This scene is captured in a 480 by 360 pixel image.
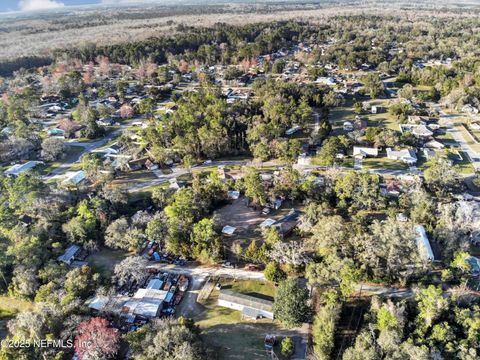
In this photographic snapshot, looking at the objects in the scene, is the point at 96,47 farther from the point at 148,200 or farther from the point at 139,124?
the point at 148,200

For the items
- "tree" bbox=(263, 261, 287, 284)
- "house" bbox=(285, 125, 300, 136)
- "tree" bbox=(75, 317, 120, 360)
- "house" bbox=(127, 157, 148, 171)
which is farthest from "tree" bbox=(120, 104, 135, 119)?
"tree" bbox=(75, 317, 120, 360)

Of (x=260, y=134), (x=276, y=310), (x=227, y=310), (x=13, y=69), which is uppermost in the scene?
(x=13, y=69)

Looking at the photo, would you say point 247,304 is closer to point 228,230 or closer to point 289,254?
point 289,254

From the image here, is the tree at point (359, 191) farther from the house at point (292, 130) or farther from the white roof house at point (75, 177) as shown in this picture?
the white roof house at point (75, 177)

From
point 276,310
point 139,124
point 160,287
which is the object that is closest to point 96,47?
point 139,124

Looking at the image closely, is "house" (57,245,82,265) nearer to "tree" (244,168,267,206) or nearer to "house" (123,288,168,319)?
"house" (123,288,168,319)
